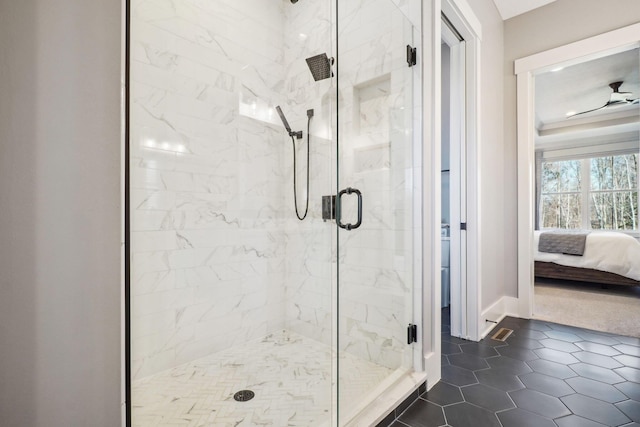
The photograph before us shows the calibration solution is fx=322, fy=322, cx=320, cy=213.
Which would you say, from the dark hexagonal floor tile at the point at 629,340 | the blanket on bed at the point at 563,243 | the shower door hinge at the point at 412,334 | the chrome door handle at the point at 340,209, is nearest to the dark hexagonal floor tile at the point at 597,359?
the dark hexagonal floor tile at the point at 629,340

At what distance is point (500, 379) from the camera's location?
6.14 feet

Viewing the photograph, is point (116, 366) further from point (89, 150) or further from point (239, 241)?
point (239, 241)

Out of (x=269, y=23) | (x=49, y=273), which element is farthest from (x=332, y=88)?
(x=49, y=273)

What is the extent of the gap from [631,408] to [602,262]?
3.15 meters

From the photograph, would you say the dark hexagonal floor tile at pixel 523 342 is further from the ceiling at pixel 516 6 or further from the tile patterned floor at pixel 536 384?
the ceiling at pixel 516 6

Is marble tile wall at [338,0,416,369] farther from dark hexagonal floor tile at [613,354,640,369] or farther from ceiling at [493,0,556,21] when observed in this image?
ceiling at [493,0,556,21]

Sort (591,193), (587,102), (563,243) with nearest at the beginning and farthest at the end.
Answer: (563,243)
(587,102)
(591,193)

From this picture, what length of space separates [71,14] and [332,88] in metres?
1.53

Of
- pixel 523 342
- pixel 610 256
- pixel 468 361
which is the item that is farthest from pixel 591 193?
pixel 468 361

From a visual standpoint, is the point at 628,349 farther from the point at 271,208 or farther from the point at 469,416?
the point at 271,208

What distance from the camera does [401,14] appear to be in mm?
1848

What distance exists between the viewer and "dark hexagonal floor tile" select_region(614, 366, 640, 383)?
1.87 metres

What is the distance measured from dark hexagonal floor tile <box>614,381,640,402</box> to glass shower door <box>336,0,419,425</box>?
1.15m

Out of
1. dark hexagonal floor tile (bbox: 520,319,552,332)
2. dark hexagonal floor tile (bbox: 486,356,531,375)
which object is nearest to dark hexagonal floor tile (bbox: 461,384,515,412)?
dark hexagonal floor tile (bbox: 486,356,531,375)
